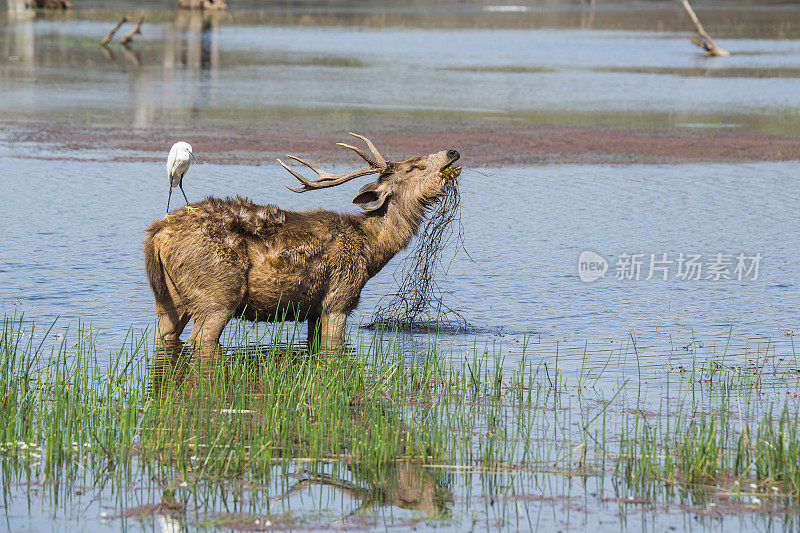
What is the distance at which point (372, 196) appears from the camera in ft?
33.6

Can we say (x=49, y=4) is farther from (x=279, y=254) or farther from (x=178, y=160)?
(x=279, y=254)

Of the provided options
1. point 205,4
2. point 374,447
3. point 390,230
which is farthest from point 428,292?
point 205,4

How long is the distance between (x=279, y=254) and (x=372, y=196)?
52.1 inches

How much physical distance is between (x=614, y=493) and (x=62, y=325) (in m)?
5.55

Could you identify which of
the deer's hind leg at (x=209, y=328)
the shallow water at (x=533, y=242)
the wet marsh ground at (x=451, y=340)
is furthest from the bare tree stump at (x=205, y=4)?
the deer's hind leg at (x=209, y=328)

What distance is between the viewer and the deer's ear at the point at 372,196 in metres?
10.1

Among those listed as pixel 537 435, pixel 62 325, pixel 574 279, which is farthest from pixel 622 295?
pixel 62 325

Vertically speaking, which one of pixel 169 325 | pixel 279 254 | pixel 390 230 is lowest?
pixel 169 325

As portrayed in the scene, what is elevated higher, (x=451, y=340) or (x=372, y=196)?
(x=372, y=196)
